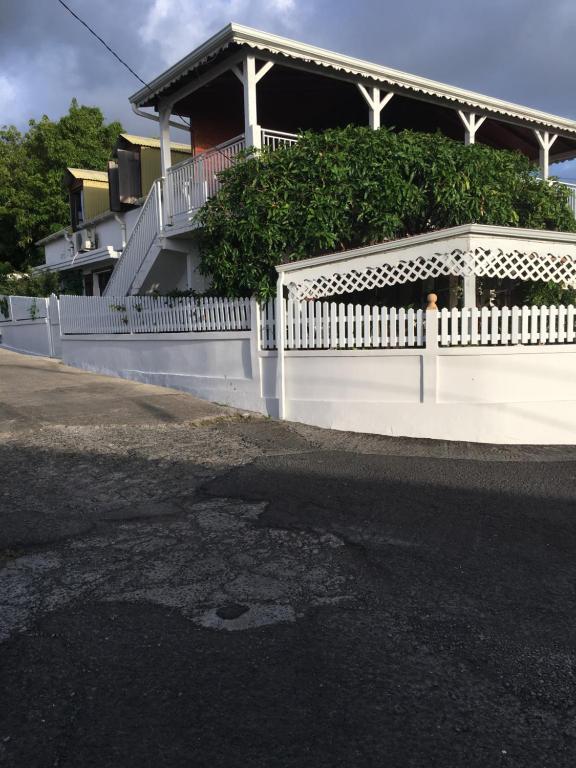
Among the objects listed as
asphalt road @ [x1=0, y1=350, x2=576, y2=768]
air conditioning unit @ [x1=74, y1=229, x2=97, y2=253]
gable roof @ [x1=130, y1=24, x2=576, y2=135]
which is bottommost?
asphalt road @ [x1=0, y1=350, x2=576, y2=768]

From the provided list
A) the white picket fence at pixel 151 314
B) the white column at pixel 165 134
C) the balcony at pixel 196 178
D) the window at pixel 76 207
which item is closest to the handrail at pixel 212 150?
the balcony at pixel 196 178

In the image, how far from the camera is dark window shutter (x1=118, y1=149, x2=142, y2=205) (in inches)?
672

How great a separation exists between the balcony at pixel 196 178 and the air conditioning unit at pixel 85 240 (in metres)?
7.86

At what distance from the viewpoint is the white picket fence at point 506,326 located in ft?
24.5

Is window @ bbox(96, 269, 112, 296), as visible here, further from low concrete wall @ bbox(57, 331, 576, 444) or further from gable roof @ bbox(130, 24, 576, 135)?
low concrete wall @ bbox(57, 331, 576, 444)

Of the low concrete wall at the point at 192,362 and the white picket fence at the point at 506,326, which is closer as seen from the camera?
the white picket fence at the point at 506,326

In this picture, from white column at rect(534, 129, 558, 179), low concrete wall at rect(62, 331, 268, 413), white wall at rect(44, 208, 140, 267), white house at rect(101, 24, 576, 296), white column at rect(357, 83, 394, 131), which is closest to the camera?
low concrete wall at rect(62, 331, 268, 413)

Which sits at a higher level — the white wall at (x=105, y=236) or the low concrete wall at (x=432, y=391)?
the white wall at (x=105, y=236)

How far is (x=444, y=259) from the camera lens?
7.53 m

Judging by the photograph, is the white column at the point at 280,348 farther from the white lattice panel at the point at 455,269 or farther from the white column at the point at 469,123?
the white column at the point at 469,123

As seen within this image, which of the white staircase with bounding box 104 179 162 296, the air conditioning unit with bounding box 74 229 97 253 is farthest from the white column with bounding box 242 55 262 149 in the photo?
the air conditioning unit with bounding box 74 229 97 253

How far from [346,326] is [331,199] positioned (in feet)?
6.48

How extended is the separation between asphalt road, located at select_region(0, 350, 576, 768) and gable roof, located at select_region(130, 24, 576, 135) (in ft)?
25.0

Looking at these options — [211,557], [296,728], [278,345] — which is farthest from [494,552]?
[278,345]
